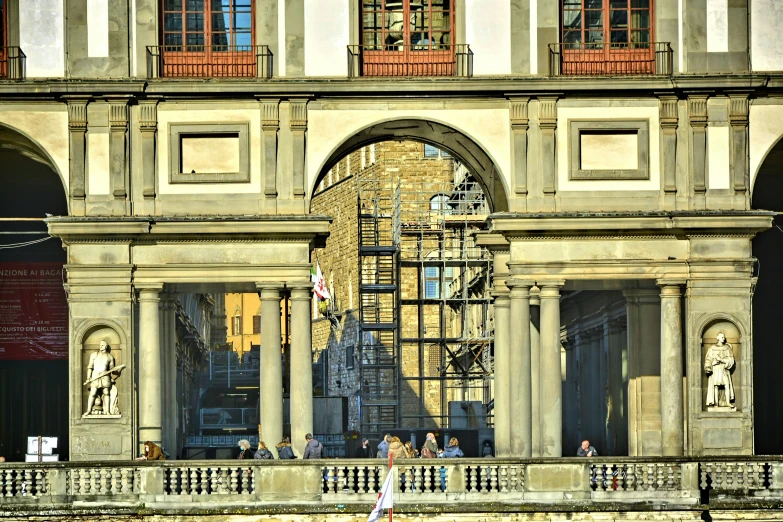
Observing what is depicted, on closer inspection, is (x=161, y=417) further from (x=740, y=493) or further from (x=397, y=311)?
(x=397, y=311)

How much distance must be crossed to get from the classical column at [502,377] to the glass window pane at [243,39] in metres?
9.49

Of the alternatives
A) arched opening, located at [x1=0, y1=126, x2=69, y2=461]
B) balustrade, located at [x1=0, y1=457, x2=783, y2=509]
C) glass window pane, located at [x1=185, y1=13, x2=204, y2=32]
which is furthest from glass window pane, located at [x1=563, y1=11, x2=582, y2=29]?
arched opening, located at [x1=0, y1=126, x2=69, y2=461]

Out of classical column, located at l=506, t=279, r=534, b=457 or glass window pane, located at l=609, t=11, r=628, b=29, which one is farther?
glass window pane, located at l=609, t=11, r=628, b=29

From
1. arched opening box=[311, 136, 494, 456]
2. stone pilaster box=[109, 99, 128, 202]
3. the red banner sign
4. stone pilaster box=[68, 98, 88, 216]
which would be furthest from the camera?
arched opening box=[311, 136, 494, 456]

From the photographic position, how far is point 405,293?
367ft

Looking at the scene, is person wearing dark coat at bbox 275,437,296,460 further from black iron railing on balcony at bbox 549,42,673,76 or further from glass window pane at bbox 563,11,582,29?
glass window pane at bbox 563,11,582,29

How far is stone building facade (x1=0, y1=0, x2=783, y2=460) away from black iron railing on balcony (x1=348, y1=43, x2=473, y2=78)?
6 cm

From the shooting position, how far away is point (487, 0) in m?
57.6

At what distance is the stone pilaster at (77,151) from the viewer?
2235 inches

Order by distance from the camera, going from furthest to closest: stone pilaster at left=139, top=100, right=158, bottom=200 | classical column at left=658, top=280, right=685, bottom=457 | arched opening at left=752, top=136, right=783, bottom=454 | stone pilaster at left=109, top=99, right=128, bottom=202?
1. arched opening at left=752, top=136, right=783, bottom=454
2. stone pilaster at left=139, top=100, right=158, bottom=200
3. stone pilaster at left=109, top=99, right=128, bottom=202
4. classical column at left=658, top=280, right=685, bottom=457

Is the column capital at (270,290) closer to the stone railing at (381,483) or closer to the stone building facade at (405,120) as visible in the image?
the stone building facade at (405,120)

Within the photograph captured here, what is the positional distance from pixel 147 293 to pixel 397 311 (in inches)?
1227

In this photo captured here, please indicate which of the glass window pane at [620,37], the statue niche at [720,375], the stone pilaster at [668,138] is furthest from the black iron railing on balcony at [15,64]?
the statue niche at [720,375]

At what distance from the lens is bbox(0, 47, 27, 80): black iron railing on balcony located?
56.8m
